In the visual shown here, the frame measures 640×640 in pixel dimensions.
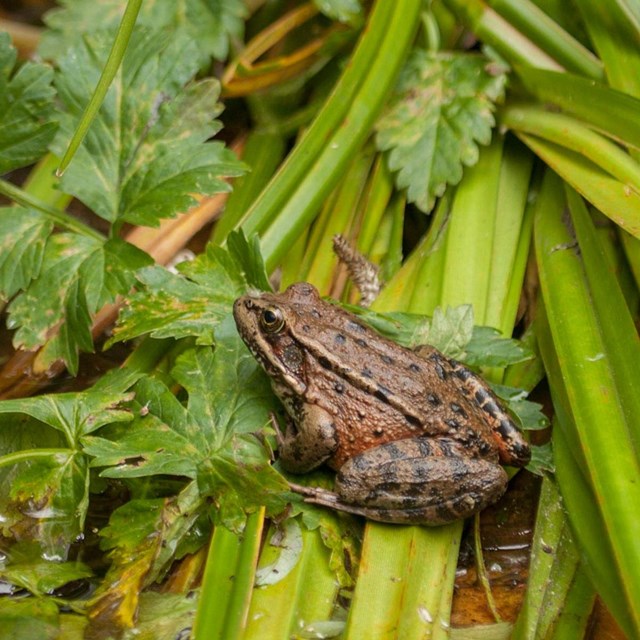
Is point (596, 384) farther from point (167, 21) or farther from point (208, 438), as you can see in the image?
point (167, 21)

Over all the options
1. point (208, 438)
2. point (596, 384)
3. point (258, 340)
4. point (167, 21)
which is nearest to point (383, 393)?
point (258, 340)

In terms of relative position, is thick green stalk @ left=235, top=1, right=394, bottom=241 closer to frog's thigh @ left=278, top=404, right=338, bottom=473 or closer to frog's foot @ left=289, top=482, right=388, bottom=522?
frog's thigh @ left=278, top=404, right=338, bottom=473

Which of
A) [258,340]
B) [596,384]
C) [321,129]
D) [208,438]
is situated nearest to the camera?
[208,438]

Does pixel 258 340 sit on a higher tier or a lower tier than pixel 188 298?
lower

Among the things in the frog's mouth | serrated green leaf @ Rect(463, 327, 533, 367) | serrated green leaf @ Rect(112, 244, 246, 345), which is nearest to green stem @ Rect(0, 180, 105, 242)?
serrated green leaf @ Rect(112, 244, 246, 345)

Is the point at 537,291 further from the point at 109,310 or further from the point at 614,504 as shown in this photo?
the point at 109,310

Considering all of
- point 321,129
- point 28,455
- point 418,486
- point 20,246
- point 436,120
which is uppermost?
point 436,120

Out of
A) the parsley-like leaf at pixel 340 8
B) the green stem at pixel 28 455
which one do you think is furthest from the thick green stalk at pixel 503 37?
the green stem at pixel 28 455
